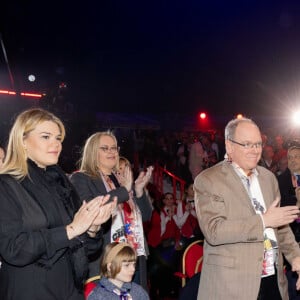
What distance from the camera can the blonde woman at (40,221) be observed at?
1.99 meters

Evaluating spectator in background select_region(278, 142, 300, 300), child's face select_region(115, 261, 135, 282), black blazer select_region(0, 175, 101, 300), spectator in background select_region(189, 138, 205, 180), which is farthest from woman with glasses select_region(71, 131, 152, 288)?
spectator in background select_region(189, 138, 205, 180)

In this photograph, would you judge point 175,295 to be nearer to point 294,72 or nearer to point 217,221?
point 217,221

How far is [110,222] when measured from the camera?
3.59m

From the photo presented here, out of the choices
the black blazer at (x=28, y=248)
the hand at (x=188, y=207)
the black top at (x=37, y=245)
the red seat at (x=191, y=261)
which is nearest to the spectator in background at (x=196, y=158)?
the hand at (x=188, y=207)

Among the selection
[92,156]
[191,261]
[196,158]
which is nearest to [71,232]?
[92,156]

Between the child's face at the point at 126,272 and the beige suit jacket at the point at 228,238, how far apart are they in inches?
30.7

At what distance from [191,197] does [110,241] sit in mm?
3687

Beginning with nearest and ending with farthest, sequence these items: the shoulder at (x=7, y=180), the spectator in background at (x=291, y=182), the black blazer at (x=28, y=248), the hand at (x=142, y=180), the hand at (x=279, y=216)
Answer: the black blazer at (x=28, y=248)
the shoulder at (x=7, y=180)
the hand at (x=279, y=216)
the hand at (x=142, y=180)
the spectator in background at (x=291, y=182)

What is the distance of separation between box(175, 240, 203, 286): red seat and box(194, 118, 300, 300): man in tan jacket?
114cm

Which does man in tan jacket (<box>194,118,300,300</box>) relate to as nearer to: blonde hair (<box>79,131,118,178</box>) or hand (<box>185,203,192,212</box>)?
blonde hair (<box>79,131,118,178</box>)

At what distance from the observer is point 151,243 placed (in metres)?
5.86

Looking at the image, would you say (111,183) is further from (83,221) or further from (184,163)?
(184,163)

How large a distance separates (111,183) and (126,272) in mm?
824

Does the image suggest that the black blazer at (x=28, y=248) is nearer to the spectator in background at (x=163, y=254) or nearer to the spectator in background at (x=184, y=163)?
the spectator in background at (x=163, y=254)
